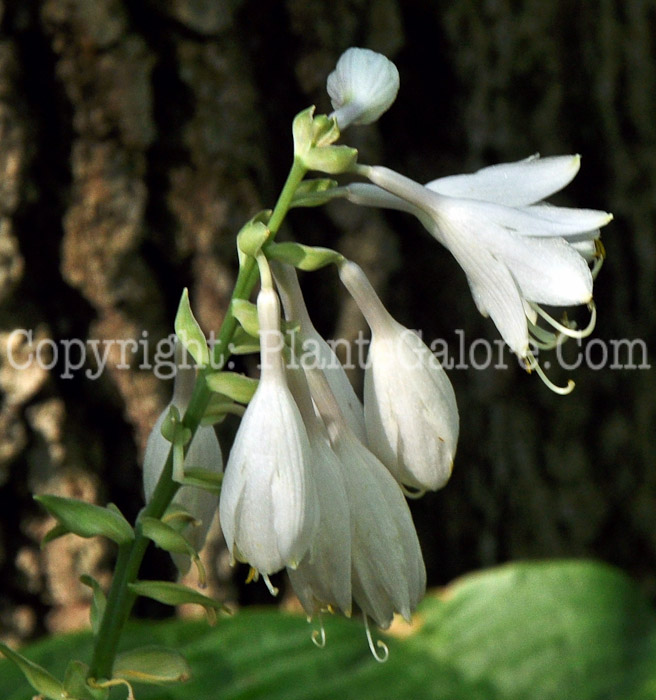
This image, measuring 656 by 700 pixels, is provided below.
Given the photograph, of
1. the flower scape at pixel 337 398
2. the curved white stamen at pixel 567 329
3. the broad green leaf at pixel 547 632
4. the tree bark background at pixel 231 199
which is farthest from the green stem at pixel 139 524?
the broad green leaf at pixel 547 632

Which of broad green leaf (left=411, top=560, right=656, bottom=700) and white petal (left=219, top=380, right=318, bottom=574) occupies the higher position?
white petal (left=219, top=380, right=318, bottom=574)

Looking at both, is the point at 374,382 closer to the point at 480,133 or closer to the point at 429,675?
the point at 429,675

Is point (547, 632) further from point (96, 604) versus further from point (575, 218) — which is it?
point (575, 218)

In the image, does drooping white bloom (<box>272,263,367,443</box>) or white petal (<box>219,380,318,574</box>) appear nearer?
white petal (<box>219,380,318,574</box>)

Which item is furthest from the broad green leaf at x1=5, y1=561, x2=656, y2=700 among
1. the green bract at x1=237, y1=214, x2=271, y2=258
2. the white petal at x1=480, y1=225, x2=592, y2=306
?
the white petal at x1=480, y1=225, x2=592, y2=306

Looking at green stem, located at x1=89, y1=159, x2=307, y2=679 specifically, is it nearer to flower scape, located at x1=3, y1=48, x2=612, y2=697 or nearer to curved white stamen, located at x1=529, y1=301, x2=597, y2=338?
flower scape, located at x1=3, y1=48, x2=612, y2=697

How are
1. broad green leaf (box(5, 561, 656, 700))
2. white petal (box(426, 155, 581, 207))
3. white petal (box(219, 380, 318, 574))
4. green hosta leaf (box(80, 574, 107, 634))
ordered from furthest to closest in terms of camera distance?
broad green leaf (box(5, 561, 656, 700)) → green hosta leaf (box(80, 574, 107, 634)) → white petal (box(426, 155, 581, 207)) → white petal (box(219, 380, 318, 574))
